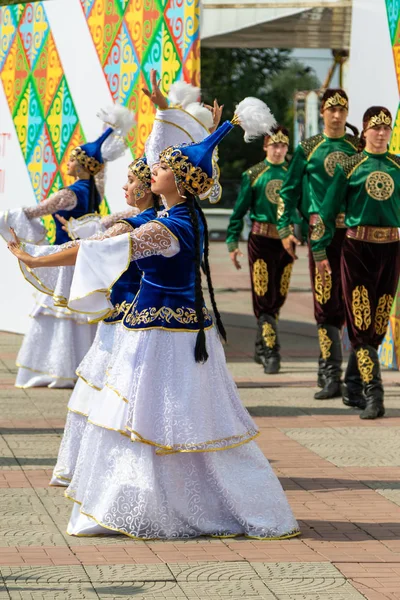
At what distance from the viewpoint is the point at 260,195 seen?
1145cm

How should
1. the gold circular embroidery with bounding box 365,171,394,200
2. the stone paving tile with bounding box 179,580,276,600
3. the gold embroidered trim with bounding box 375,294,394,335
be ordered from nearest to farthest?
1. the stone paving tile with bounding box 179,580,276,600
2. the gold circular embroidery with bounding box 365,171,394,200
3. the gold embroidered trim with bounding box 375,294,394,335

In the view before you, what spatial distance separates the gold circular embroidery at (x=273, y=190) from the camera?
37.3 feet

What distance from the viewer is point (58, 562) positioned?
526 cm

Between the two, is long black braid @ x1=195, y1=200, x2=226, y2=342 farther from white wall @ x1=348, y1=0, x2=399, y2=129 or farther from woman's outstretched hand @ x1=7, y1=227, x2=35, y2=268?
white wall @ x1=348, y1=0, x2=399, y2=129

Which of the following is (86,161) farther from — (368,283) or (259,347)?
(259,347)

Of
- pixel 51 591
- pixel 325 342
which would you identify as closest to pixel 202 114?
pixel 51 591

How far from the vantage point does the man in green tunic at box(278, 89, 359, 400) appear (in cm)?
966

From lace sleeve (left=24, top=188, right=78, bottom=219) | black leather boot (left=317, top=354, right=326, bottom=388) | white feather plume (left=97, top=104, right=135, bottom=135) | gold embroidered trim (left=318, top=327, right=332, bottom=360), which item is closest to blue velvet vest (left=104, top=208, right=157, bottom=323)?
white feather plume (left=97, top=104, right=135, bottom=135)

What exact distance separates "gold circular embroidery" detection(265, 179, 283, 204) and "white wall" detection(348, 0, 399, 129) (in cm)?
119

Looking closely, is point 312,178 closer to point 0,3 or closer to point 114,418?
point 114,418

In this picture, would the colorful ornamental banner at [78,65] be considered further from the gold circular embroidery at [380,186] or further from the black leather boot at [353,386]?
the black leather boot at [353,386]

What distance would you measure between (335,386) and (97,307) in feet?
15.5

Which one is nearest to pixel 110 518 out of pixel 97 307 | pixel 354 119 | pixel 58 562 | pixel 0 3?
pixel 58 562

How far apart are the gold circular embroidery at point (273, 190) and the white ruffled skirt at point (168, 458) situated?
5643 millimetres
